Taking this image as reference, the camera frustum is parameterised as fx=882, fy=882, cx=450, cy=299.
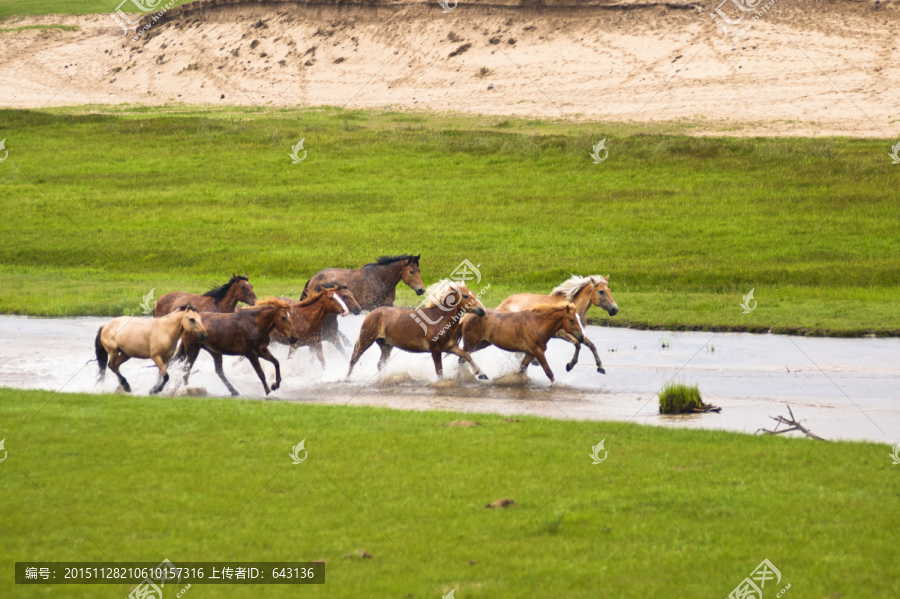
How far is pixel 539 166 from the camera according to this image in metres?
36.5

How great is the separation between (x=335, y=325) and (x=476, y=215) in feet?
49.2

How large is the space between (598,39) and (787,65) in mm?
14337

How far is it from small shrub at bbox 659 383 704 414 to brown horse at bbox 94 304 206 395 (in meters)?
6.97

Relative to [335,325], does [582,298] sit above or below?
above

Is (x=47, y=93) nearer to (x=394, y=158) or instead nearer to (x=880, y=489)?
(x=394, y=158)

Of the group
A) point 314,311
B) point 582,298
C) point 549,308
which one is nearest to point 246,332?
point 314,311

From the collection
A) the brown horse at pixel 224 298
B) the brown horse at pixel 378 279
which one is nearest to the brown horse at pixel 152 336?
the brown horse at pixel 224 298

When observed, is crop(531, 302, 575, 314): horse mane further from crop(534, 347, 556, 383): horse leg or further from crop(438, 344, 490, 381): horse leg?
crop(438, 344, 490, 381): horse leg

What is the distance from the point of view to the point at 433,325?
1538 cm

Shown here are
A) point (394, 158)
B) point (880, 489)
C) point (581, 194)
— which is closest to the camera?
point (880, 489)

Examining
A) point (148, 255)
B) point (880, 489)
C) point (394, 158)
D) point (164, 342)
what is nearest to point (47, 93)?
point (394, 158)

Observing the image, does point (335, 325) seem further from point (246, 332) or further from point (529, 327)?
point (529, 327)

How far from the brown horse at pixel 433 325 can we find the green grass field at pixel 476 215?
6222 millimetres

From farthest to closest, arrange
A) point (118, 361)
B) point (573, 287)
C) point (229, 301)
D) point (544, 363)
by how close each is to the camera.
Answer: point (573, 287) < point (229, 301) < point (544, 363) < point (118, 361)
